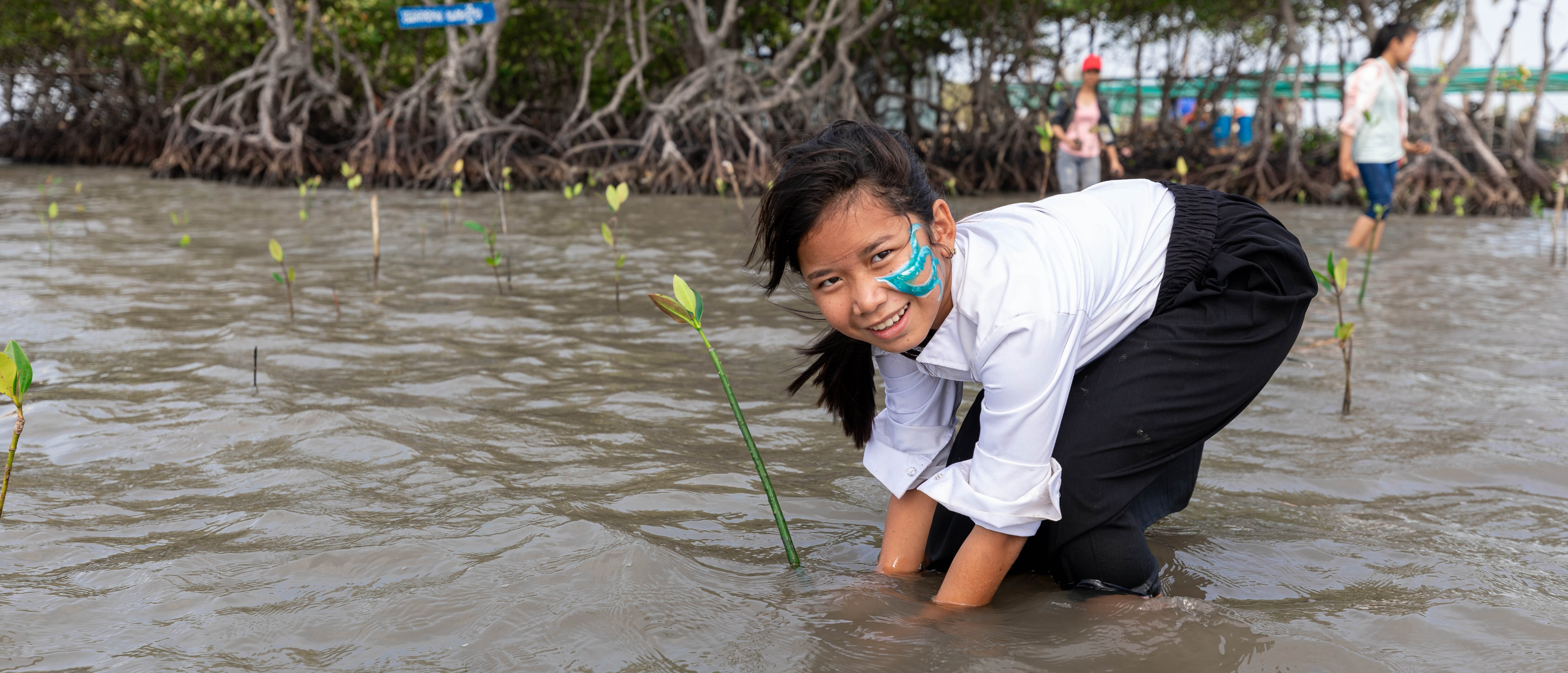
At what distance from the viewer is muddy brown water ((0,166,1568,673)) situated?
5.13 feet

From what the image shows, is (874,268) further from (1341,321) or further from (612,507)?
(1341,321)

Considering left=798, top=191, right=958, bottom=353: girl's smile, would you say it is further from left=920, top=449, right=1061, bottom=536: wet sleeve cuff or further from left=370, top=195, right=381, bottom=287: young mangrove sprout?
left=370, top=195, right=381, bottom=287: young mangrove sprout

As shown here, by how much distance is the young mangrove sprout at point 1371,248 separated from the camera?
4.36m

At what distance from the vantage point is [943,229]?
1602 mm

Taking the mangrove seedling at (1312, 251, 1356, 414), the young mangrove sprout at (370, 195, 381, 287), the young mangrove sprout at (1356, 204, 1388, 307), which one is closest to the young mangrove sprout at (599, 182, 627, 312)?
the young mangrove sprout at (370, 195, 381, 287)

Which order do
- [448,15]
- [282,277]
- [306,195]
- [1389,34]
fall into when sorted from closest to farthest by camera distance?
[282,277] < [1389,34] < [448,15] < [306,195]

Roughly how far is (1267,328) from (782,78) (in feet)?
30.0

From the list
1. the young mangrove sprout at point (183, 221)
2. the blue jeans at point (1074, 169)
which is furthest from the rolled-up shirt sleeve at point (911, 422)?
the blue jeans at point (1074, 169)

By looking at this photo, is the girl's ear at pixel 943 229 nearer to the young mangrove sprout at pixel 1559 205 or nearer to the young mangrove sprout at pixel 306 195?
the young mangrove sprout at pixel 1559 205

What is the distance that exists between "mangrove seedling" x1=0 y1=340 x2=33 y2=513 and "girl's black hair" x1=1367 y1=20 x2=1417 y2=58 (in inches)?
238

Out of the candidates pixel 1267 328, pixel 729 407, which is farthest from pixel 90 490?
pixel 1267 328

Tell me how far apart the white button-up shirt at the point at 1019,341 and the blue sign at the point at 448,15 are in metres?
6.86

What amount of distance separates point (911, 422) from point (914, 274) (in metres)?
0.38

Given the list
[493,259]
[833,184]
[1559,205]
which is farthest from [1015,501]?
[1559,205]
